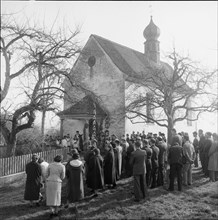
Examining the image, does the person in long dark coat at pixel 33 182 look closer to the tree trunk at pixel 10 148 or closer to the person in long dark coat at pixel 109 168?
the person in long dark coat at pixel 109 168

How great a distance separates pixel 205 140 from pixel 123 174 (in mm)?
4137

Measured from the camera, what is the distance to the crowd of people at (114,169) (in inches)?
301

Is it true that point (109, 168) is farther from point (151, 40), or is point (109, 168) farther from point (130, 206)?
point (151, 40)

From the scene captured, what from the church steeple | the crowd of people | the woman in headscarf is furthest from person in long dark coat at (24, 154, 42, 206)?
the church steeple

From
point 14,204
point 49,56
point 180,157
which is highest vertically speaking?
point 49,56

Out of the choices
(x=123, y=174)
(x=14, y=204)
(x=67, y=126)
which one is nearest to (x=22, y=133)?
(x=67, y=126)

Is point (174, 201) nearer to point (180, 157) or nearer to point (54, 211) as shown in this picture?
point (180, 157)

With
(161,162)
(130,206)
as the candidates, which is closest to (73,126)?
(161,162)

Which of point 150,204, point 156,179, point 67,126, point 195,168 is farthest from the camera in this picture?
point 67,126

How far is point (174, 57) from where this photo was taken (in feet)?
53.8

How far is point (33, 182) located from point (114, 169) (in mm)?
3243

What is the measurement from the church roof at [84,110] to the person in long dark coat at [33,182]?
44.5 feet

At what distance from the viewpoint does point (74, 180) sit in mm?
8062

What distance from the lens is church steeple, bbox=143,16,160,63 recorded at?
32125mm
